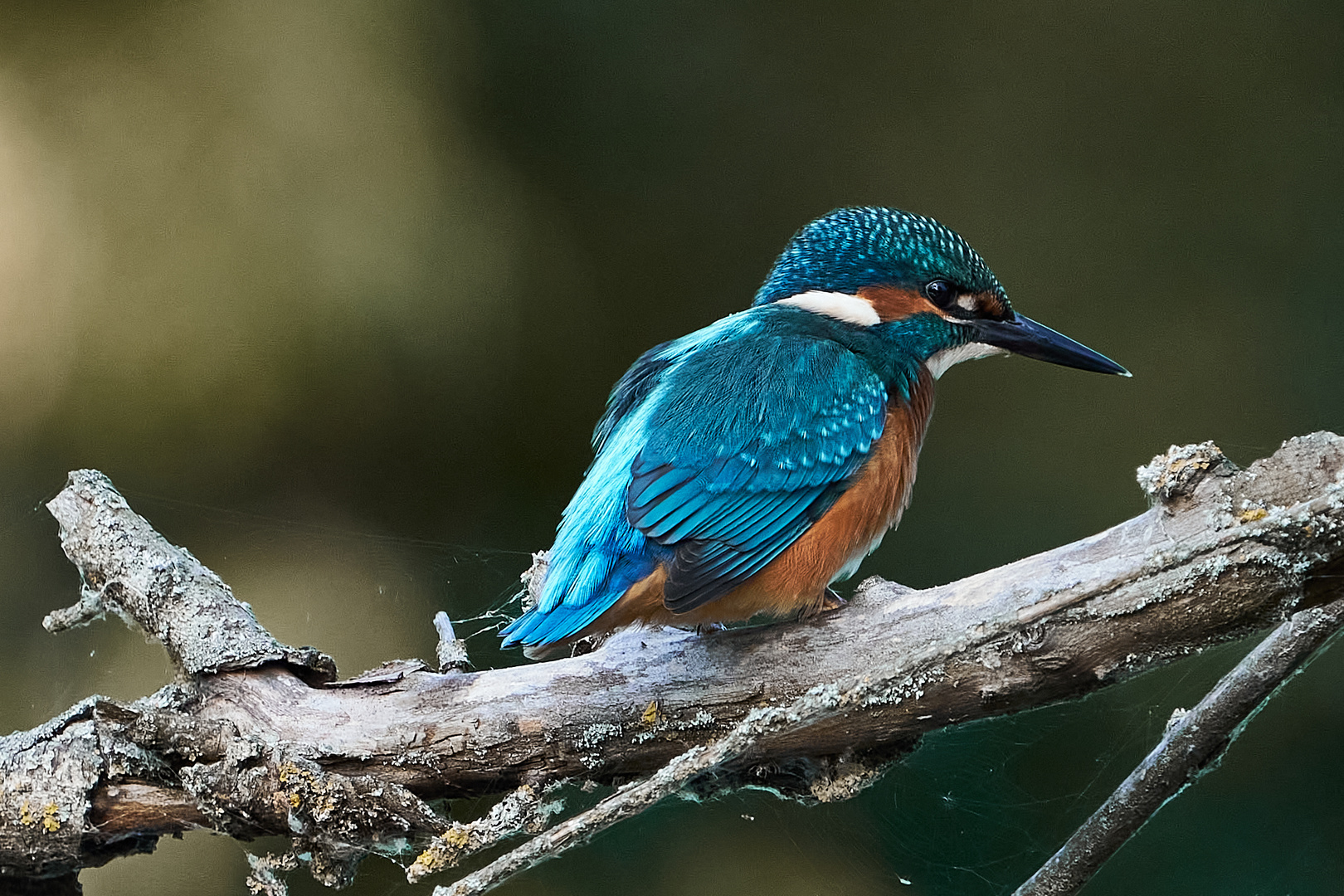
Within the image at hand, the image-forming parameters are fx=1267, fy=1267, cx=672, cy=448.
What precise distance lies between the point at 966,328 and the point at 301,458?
3.61 ft

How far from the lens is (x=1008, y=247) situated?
2051 millimetres

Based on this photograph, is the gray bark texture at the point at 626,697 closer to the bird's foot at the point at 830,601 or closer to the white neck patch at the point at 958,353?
Answer: the bird's foot at the point at 830,601

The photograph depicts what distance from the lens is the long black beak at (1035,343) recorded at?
4.30 ft

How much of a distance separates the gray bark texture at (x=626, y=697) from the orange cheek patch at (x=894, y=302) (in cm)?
34

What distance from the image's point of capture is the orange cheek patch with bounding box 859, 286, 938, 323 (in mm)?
1308

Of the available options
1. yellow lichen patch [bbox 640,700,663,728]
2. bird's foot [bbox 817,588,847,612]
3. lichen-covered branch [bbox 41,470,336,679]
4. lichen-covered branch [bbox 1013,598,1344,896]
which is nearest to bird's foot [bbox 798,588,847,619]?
bird's foot [bbox 817,588,847,612]

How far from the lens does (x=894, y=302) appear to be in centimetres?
131

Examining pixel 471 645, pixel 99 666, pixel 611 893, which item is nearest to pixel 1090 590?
pixel 471 645

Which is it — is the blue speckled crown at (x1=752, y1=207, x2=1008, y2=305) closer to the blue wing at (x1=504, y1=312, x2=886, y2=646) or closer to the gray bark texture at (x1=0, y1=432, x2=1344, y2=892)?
the blue wing at (x1=504, y1=312, x2=886, y2=646)

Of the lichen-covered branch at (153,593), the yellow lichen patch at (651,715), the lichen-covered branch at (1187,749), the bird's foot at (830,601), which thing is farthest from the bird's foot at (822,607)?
the lichen-covered branch at (153,593)

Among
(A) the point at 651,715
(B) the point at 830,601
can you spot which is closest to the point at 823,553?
(B) the point at 830,601

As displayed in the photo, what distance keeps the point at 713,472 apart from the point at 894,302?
31cm

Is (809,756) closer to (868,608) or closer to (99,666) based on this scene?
(868,608)

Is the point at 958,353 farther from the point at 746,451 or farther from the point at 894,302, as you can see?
the point at 746,451
